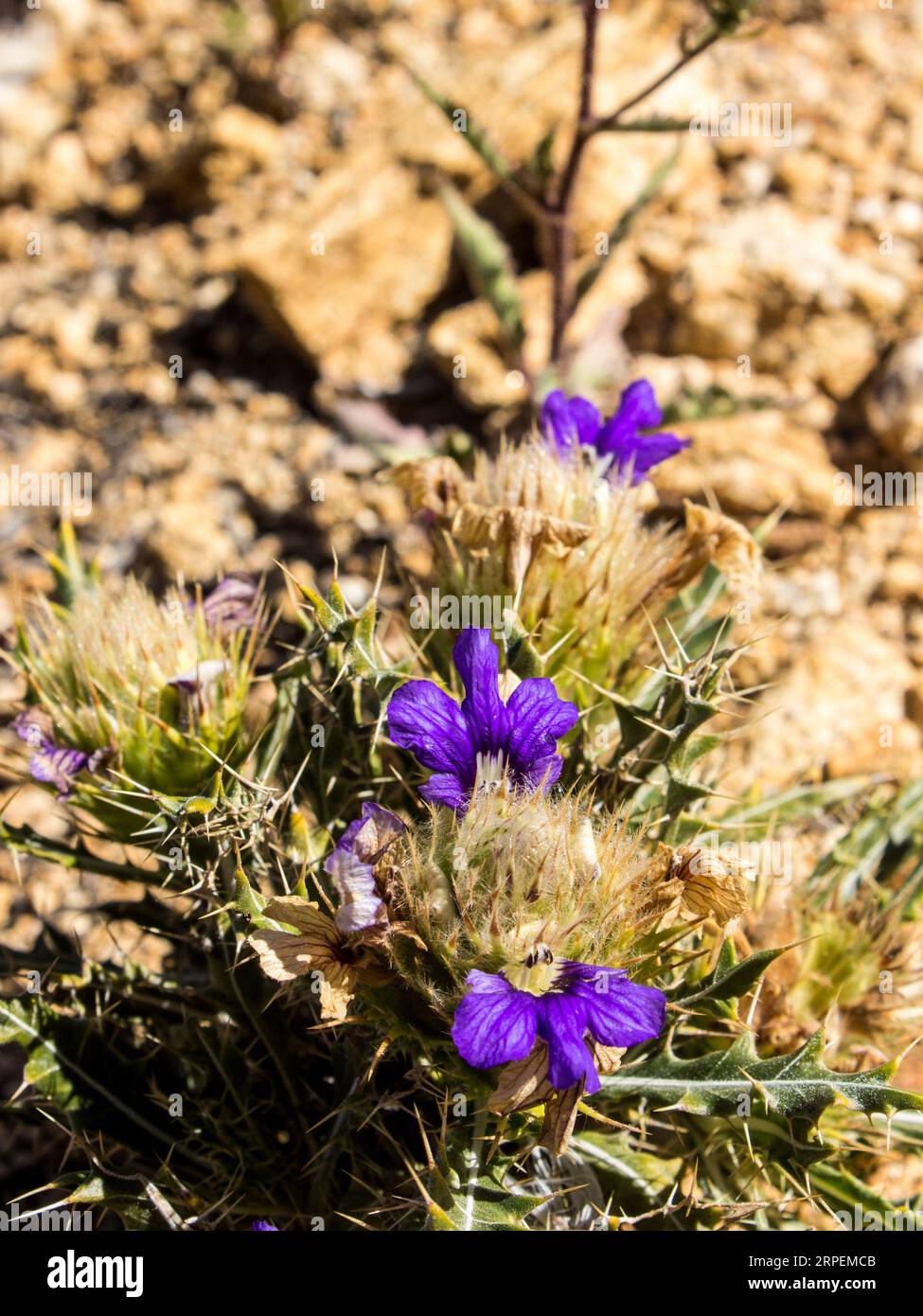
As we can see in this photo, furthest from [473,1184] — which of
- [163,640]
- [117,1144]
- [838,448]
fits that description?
[838,448]

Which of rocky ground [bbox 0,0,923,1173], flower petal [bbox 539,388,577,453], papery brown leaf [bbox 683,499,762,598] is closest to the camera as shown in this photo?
papery brown leaf [bbox 683,499,762,598]

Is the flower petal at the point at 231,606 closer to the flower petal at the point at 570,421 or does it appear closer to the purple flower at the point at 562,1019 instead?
the flower petal at the point at 570,421

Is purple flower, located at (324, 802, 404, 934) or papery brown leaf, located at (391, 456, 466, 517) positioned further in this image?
papery brown leaf, located at (391, 456, 466, 517)

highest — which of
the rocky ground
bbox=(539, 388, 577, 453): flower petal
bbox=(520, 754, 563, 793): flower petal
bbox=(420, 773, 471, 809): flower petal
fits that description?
the rocky ground

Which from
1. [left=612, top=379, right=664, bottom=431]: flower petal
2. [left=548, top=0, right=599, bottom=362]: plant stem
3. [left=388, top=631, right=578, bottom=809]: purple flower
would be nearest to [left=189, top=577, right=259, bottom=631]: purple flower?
[left=388, top=631, right=578, bottom=809]: purple flower

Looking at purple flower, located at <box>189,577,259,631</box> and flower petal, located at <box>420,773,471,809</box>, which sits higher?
purple flower, located at <box>189,577,259,631</box>

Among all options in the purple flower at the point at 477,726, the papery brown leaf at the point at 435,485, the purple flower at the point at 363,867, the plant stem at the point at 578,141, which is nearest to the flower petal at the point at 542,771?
the purple flower at the point at 477,726

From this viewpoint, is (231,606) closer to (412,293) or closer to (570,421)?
(570,421)

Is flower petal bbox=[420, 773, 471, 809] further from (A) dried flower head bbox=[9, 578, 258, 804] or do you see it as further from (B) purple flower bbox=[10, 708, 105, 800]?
(B) purple flower bbox=[10, 708, 105, 800]
